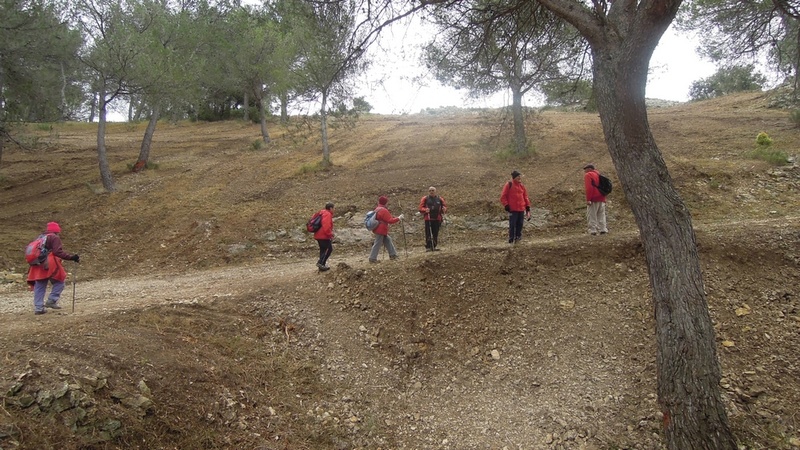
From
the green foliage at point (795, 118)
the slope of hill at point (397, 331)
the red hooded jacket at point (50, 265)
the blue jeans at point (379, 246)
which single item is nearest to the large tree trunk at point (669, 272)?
the slope of hill at point (397, 331)

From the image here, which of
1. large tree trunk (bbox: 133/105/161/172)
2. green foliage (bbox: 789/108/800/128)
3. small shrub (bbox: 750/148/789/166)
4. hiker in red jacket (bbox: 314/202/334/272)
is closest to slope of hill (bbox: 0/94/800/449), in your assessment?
small shrub (bbox: 750/148/789/166)

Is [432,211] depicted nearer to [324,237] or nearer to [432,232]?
[432,232]

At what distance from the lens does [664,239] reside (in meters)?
5.05

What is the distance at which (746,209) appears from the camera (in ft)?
37.2

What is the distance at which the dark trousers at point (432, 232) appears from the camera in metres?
10.5

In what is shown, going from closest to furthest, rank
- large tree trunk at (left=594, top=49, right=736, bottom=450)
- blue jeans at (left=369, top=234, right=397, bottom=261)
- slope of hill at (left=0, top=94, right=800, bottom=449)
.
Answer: large tree trunk at (left=594, top=49, right=736, bottom=450) < slope of hill at (left=0, top=94, right=800, bottom=449) < blue jeans at (left=369, top=234, right=397, bottom=261)

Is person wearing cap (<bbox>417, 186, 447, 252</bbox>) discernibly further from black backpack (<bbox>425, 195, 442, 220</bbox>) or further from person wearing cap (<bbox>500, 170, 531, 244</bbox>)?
person wearing cap (<bbox>500, 170, 531, 244</bbox>)

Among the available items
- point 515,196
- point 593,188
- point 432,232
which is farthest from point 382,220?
point 593,188

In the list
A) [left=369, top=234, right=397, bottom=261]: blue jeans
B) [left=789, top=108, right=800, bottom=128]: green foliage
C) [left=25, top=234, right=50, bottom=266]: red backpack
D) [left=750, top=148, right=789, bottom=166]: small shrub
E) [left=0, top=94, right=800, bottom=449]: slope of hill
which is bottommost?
[left=0, top=94, right=800, bottom=449]: slope of hill

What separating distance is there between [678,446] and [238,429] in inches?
188

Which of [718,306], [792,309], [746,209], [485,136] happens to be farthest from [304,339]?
[485,136]

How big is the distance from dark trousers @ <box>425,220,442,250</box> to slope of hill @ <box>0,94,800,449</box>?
143 cm

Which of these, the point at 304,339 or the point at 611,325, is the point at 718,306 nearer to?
the point at 611,325

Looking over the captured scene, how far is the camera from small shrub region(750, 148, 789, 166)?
43.1 ft
